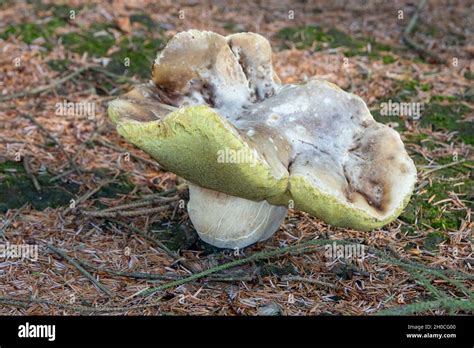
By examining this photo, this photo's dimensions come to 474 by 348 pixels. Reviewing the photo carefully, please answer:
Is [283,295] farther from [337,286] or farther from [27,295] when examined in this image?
[27,295]

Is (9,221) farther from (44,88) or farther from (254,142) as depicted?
(44,88)

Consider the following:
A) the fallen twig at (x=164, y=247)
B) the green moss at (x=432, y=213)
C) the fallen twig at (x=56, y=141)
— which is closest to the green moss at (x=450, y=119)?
the green moss at (x=432, y=213)

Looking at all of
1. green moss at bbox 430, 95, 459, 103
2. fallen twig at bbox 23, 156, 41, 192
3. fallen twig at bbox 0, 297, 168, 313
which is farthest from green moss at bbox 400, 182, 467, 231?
fallen twig at bbox 23, 156, 41, 192

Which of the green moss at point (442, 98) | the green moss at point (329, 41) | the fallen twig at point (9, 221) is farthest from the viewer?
the green moss at point (329, 41)

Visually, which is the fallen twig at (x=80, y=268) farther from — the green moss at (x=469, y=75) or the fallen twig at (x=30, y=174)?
the green moss at (x=469, y=75)

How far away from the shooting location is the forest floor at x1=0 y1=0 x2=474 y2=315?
3.36m

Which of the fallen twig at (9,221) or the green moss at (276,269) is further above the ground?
the green moss at (276,269)

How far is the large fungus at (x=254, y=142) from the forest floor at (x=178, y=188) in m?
0.33

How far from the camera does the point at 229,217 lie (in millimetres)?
3592

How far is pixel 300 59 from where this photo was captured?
6324 mm

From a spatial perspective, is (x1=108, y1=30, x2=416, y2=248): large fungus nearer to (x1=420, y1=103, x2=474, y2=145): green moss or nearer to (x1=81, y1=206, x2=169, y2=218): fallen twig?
(x1=81, y1=206, x2=169, y2=218): fallen twig

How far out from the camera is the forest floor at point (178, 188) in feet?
11.0

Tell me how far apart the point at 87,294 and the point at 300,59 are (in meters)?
3.64

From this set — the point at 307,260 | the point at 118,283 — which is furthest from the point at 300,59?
the point at 118,283
